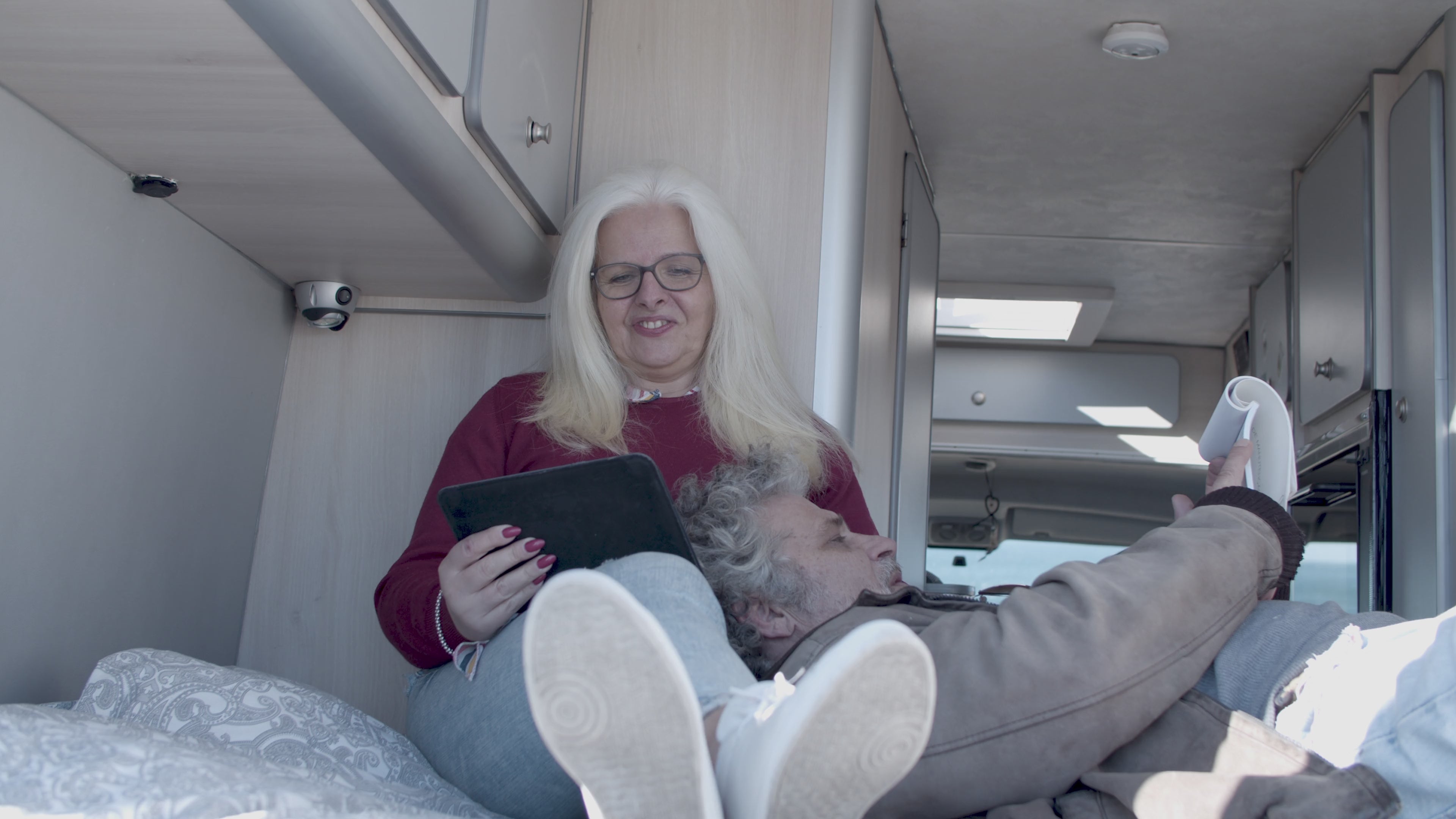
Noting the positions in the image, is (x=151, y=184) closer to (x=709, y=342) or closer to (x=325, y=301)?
(x=325, y=301)

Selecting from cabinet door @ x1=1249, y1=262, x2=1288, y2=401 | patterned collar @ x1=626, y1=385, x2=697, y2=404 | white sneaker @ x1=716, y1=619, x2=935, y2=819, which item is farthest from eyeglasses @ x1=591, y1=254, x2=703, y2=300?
cabinet door @ x1=1249, y1=262, x2=1288, y2=401

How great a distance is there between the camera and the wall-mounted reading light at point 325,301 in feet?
7.07

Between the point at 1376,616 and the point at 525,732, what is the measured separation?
84 centimetres

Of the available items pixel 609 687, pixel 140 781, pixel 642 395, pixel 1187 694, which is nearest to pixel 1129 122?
pixel 642 395

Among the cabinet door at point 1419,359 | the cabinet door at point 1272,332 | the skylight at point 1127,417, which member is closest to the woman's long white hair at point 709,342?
the cabinet door at point 1419,359

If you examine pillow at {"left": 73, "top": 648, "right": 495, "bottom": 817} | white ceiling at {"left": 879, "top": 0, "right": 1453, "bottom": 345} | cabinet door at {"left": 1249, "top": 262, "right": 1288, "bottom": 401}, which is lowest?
pillow at {"left": 73, "top": 648, "right": 495, "bottom": 817}

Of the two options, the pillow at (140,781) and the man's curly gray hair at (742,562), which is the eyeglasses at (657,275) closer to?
the man's curly gray hair at (742,562)

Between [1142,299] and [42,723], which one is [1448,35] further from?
[42,723]

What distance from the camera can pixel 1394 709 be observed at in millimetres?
917

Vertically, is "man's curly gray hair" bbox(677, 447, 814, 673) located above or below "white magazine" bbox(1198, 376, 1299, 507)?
below

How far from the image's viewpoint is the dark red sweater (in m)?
1.58

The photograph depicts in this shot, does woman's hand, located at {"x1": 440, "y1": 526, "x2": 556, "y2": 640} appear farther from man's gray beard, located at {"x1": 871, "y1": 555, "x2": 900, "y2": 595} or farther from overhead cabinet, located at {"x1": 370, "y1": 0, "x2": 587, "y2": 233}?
overhead cabinet, located at {"x1": 370, "y1": 0, "x2": 587, "y2": 233}

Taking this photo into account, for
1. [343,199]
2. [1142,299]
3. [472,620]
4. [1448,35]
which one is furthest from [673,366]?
[1142,299]

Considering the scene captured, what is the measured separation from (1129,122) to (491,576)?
2422 millimetres
